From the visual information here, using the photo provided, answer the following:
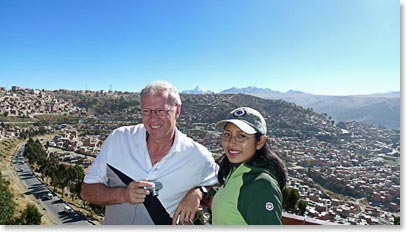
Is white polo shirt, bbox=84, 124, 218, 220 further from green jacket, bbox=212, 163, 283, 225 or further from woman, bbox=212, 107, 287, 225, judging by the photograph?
green jacket, bbox=212, 163, 283, 225

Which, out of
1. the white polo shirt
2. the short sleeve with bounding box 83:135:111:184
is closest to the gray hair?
the white polo shirt

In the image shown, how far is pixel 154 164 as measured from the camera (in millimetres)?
1582

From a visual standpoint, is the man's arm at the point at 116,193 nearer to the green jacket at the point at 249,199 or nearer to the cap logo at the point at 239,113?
the green jacket at the point at 249,199

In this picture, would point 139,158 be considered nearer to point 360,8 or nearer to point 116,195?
point 116,195

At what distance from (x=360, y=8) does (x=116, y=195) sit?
10.0ft

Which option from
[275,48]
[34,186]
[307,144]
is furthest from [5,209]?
[307,144]

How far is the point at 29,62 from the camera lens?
9859 mm

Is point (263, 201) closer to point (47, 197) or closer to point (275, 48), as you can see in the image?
point (275, 48)

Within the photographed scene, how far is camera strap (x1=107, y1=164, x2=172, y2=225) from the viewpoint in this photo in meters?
1.54

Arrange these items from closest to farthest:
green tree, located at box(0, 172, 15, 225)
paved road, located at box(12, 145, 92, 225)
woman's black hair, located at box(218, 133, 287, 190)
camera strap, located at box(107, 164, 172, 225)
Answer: woman's black hair, located at box(218, 133, 287, 190) → camera strap, located at box(107, 164, 172, 225) → green tree, located at box(0, 172, 15, 225) → paved road, located at box(12, 145, 92, 225)

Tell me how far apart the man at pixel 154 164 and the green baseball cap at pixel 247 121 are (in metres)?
0.33

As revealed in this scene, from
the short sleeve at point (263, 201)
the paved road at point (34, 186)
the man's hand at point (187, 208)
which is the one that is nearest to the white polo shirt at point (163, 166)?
the man's hand at point (187, 208)

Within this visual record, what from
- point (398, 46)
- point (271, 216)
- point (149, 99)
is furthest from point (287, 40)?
point (271, 216)

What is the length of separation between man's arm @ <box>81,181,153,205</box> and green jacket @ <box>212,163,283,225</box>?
31 cm
